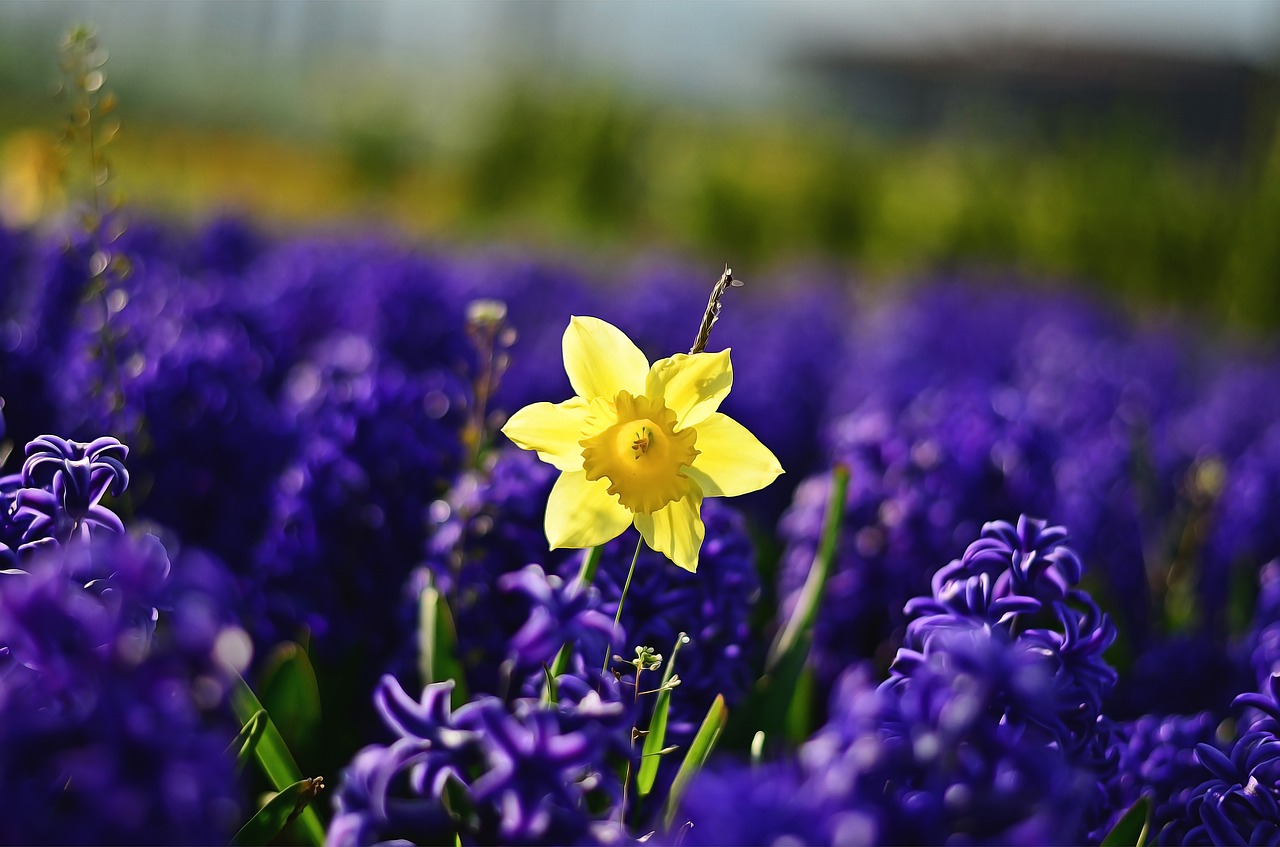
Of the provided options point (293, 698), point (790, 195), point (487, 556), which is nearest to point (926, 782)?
point (487, 556)

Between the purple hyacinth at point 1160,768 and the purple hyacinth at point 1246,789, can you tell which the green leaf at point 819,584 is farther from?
the purple hyacinth at point 1246,789

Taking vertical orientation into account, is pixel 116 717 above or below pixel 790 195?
above

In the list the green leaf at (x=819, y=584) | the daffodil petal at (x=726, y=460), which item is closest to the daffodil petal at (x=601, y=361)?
the daffodil petal at (x=726, y=460)

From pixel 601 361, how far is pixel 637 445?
0.40 feet

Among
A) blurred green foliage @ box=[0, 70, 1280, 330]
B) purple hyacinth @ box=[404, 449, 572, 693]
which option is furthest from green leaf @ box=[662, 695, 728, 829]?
blurred green foliage @ box=[0, 70, 1280, 330]

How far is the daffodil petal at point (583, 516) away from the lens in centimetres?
120

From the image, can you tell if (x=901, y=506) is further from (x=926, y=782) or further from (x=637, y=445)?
(x=926, y=782)

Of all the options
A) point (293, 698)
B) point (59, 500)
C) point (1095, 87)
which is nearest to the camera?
point (59, 500)

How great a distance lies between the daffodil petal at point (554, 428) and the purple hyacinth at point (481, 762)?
0.36 metres

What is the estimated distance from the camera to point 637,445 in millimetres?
1171

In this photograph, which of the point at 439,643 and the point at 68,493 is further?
the point at 439,643

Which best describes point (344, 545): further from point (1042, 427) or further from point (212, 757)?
point (1042, 427)

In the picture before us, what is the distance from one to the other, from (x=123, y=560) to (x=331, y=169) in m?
19.2

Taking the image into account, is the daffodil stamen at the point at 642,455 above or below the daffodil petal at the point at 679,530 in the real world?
above
